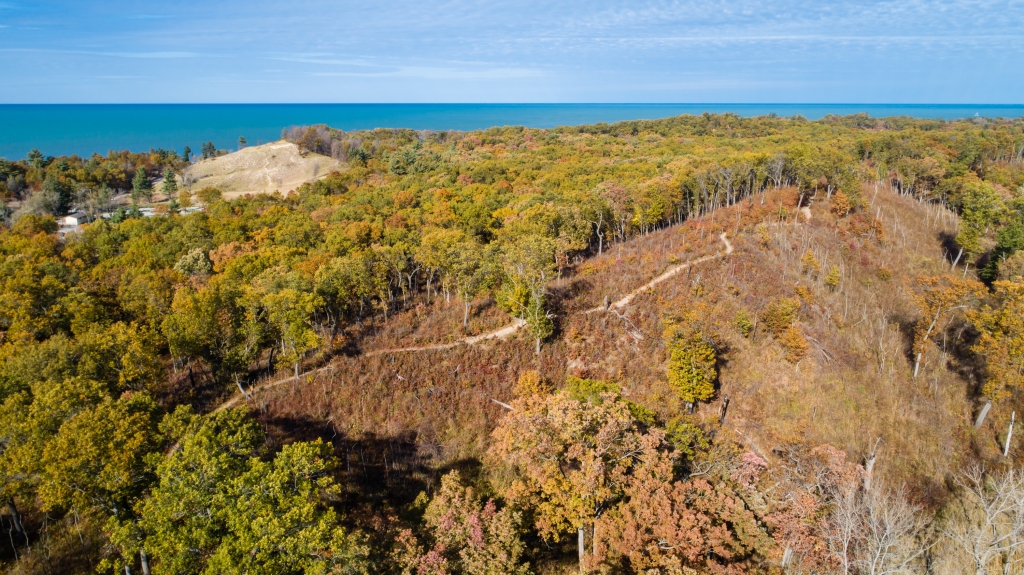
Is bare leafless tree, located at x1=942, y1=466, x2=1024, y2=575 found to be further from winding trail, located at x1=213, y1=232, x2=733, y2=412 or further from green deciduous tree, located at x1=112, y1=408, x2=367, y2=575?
winding trail, located at x1=213, y1=232, x2=733, y2=412

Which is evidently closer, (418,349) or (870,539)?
(870,539)

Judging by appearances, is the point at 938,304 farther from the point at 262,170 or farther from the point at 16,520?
the point at 262,170

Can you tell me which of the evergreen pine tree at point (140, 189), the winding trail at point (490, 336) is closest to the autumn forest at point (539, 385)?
the winding trail at point (490, 336)

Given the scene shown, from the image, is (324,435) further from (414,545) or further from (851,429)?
(851,429)

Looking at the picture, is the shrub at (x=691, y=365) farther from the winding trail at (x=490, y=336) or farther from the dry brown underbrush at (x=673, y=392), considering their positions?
the winding trail at (x=490, y=336)

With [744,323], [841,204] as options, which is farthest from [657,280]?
[841,204]

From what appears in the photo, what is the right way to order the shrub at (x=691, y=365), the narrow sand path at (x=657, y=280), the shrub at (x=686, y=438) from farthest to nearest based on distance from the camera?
the narrow sand path at (x=657, y=280)
the shrub at (x=691, y=365)
the shrub at (x=686, y=438)

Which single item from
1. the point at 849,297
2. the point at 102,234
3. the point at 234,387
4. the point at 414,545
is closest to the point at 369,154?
the point at 102,234

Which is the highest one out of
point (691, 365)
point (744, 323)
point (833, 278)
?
point (833, 278)
